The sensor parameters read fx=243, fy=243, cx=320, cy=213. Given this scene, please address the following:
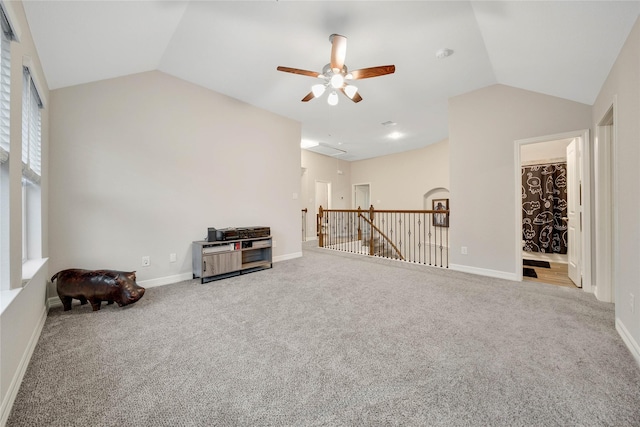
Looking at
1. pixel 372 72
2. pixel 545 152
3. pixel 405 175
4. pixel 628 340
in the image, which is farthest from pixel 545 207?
pixel 372 72

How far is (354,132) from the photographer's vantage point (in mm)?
5727

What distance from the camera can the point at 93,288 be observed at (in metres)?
2.35

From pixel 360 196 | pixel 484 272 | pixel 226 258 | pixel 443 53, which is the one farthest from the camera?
pixel 360 196

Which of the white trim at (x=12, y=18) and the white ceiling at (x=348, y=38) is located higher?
the white ceiling at (x=348, y=38)

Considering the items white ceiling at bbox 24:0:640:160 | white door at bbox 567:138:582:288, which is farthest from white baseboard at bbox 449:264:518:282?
white ceiling at bbox 24:0:640:160

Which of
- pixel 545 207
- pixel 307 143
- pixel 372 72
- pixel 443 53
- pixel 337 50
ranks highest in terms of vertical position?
pixel 307 143

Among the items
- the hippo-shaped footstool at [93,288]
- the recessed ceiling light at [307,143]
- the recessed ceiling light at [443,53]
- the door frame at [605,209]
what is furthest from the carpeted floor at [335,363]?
the recessed ceiling light at [307,143]

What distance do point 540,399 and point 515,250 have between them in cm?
259

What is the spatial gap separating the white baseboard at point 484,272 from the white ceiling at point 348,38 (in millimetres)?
2289

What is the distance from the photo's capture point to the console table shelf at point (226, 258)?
3309 millimetres

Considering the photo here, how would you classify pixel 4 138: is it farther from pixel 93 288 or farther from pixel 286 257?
pixel 286 257

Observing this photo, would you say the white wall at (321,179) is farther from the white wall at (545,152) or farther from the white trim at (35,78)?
the white wall at (545,152)

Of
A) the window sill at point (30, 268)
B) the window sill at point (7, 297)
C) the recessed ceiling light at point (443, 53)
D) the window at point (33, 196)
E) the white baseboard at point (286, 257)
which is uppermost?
the recessed ceiling light at point (443, 53)

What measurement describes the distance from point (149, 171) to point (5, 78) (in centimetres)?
175
